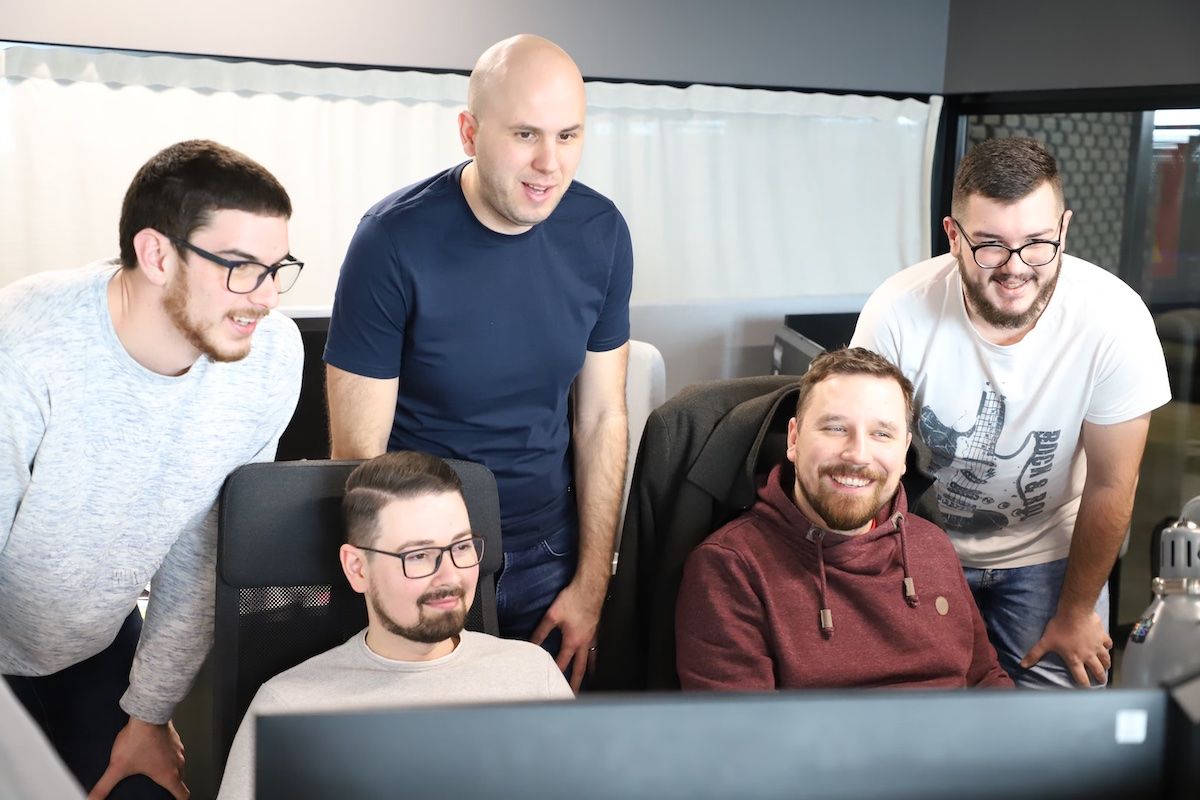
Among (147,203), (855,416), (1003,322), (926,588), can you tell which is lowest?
(926,588)

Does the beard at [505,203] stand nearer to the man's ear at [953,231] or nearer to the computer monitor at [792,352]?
the man's ear at [953,231]

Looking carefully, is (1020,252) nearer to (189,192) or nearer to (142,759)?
(189,192)

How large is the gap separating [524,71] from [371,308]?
0.46 metres

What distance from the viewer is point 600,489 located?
7.27 feet

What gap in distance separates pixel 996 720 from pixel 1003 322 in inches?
57.3

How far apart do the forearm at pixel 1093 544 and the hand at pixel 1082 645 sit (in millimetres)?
19

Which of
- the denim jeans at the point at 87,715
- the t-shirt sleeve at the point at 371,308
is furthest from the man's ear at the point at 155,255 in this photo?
the denim jeans at the point at 87,715

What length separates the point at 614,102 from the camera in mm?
3857

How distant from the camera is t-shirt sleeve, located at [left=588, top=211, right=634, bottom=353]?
7.04 feet

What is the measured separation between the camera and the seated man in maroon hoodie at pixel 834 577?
1.93m

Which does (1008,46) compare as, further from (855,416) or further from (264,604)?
(264,604)

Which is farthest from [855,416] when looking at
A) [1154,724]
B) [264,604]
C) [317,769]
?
[317,769]

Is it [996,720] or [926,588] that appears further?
[926,588]

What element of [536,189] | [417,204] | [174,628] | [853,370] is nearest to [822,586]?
[853,370]
